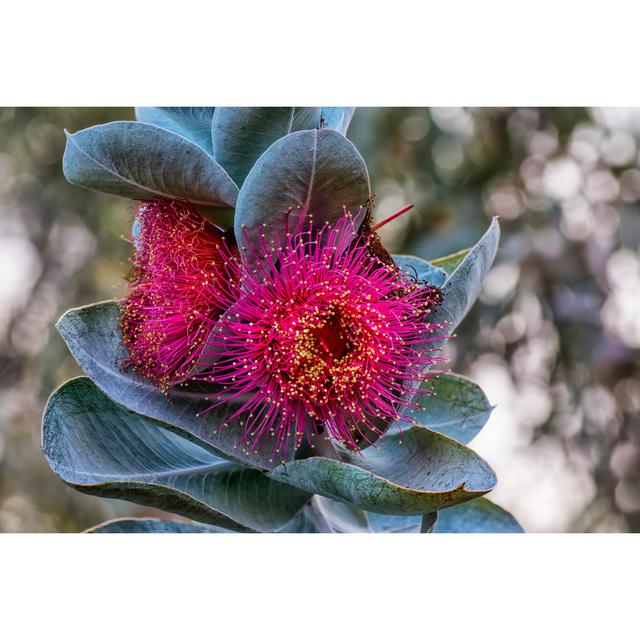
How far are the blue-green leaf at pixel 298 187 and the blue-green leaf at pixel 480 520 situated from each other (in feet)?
1.41

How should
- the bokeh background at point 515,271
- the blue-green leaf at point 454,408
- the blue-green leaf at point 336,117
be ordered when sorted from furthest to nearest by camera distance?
the bokeh background at point 515,271, the blue-green leaf at point 454,408, the blue-green leaf at point 336,117

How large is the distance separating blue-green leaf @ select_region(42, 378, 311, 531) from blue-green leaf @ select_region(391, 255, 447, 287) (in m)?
0.25

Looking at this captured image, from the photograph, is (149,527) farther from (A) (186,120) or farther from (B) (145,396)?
(A) (186,120)

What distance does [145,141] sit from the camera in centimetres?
67

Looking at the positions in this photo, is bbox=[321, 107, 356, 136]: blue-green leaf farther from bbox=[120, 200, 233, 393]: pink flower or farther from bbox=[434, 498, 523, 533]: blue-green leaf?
bbox=[434, 498, 523, 533]: blue-green leaf

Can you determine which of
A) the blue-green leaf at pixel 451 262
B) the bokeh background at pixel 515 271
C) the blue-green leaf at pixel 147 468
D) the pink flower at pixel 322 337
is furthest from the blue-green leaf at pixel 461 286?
the bokeh background at pixel 515 271

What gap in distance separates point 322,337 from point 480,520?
0.37 meters

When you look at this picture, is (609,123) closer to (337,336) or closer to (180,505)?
(337,336)

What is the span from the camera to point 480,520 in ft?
3.13

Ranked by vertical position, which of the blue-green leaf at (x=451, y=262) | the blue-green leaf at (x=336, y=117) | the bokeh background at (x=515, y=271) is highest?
the blue-green leaf at (x=336, y=117)

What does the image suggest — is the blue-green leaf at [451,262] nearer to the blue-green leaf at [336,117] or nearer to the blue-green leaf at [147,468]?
the blue-green leaf at [336,117]

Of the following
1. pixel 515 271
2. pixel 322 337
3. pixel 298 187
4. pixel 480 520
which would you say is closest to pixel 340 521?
pixel 480 520

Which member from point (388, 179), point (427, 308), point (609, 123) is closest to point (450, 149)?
point (388, 179)

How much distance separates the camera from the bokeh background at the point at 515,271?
212 centimetres
